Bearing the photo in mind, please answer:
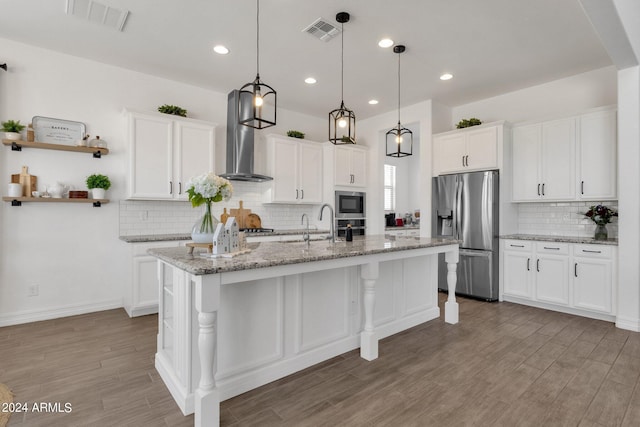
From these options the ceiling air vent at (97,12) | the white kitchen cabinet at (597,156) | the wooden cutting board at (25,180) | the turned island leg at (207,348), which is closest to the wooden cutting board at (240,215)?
the wooden cutting board at (25,180)

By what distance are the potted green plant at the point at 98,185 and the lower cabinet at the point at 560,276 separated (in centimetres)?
504

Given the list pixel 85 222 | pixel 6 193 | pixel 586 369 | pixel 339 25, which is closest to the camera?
pixel 586 369

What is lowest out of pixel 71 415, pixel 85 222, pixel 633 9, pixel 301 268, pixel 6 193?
pixel 71 415

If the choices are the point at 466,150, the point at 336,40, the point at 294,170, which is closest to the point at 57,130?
the point at 294,170

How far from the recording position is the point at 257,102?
2.41 meters

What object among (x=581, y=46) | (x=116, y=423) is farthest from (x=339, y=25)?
(x=116, y=423)

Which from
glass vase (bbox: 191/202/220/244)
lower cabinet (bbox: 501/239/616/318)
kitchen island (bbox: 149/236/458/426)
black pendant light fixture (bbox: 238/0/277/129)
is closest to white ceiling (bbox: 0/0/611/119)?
black pendant light fixture (bbox: 238/0/277/129)

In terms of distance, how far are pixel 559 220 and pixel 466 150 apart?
1.54 m

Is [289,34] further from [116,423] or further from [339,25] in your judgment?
[116,423]

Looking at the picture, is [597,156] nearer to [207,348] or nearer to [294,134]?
[294,134]

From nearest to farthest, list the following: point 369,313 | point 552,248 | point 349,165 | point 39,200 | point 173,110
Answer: point 369,313
point 39,200
point 552,248
point 173,110
point 349,165

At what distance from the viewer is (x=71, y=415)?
1979 mm

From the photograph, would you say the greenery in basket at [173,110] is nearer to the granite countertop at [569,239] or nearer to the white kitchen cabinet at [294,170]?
the white kitchen cabinet at [294,170]

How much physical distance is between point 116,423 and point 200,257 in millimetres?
1009
